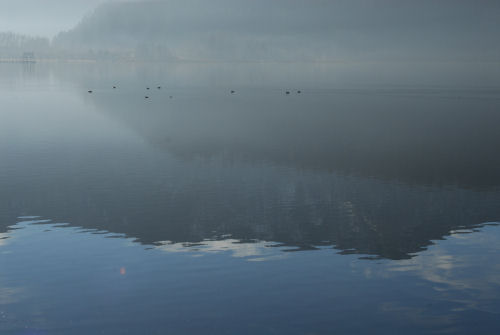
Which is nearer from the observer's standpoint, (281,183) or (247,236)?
(247,236)

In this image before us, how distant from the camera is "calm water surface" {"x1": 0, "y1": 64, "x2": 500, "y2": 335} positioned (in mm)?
32188

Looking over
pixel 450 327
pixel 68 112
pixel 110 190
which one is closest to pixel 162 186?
pixel 110 190

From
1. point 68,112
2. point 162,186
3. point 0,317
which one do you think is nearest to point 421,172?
point 162,186

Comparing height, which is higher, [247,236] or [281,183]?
[281,183]

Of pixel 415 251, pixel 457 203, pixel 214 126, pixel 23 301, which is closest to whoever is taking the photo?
pixel 23 301

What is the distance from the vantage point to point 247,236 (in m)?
46.7

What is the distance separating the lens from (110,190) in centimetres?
6159

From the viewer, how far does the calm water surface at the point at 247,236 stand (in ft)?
106

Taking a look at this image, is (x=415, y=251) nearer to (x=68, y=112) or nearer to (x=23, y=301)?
(x=23, y=301)

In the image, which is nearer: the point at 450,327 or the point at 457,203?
the point at 450,327

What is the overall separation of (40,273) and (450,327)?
80.9 ft

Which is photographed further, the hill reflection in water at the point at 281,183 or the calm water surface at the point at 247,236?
the hill reflection in water at the point at 281,183

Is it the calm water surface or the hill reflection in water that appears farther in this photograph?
the hill reflection in water

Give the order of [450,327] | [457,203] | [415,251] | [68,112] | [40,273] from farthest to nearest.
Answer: [68,112]
[457,203]
[415,251]
[40,273]
[450,327]
